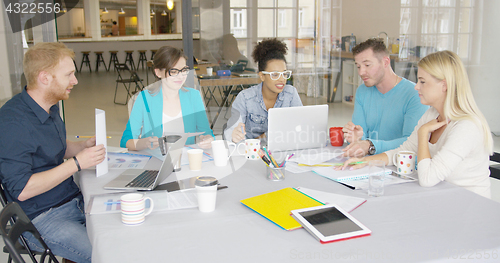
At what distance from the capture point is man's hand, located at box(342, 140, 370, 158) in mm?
2061

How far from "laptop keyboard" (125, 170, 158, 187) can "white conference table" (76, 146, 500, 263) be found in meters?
0.19

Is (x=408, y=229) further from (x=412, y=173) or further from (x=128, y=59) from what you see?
(x=128, y=59)

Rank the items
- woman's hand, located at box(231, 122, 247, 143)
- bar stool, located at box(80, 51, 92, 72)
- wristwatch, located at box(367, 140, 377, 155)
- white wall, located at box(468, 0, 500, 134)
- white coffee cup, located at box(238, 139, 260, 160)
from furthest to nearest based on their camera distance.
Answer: bar stool, located at box(80, 51, 92, 72), white wall, located at box(468, 0, 500, 134), woman's hand, located at box(231, 122, 247, 143), wristwatch, located at box(367, 140, 377, 155), white coffee cup, located at box(238, 139, 260, 160)

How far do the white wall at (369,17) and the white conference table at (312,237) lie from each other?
186 inches

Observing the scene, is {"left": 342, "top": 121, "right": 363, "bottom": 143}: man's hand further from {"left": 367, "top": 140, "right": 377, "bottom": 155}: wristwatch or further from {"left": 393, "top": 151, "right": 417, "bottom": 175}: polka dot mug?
{"left": 393, "top": 151, "right": 417, "bottom": 175}: polka dot mug

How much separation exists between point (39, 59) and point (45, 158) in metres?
0.44

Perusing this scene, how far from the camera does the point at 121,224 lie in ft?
4.28

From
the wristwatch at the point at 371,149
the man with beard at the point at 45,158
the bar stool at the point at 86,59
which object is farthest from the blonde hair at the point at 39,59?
the bar stool at the point at 86,59

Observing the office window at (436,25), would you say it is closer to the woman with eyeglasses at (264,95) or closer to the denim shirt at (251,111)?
the woman with eyeglasses at (264,95)

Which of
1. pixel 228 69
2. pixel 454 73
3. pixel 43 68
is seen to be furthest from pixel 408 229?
pixel 228 69

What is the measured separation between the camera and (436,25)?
5539mm

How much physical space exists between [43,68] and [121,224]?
89 centimetres

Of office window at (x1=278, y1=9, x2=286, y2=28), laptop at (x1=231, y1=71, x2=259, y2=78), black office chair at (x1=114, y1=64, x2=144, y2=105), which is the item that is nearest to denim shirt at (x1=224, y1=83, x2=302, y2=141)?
laptop at (x1=231, y1=71, x2=259, y2=78)

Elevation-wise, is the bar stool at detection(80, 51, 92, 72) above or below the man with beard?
above
